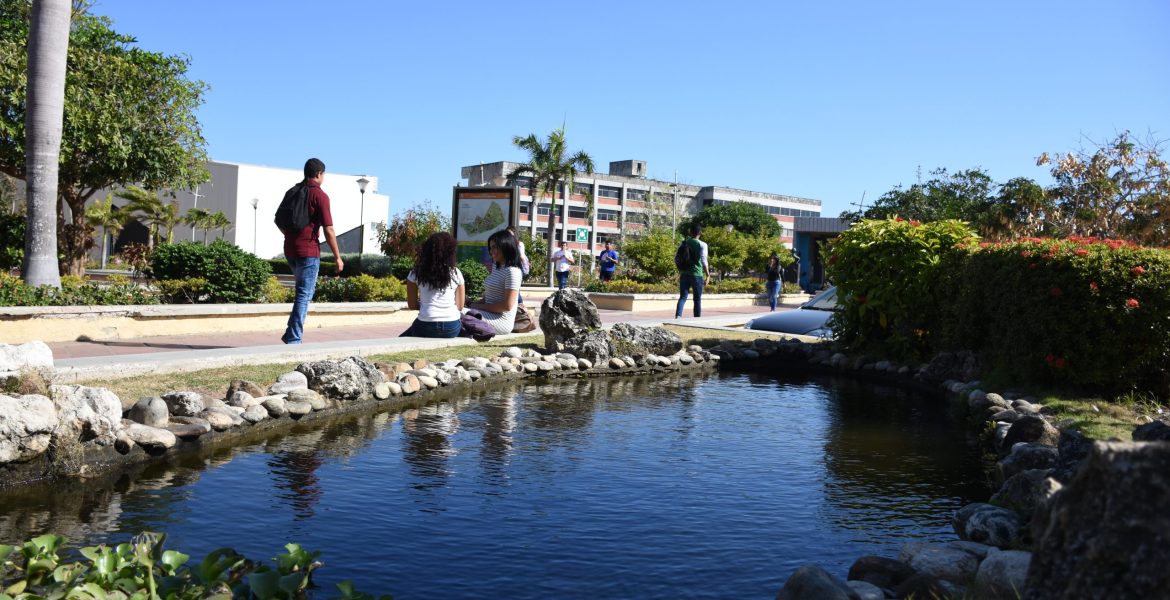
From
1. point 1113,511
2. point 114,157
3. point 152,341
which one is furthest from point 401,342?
point 114,157

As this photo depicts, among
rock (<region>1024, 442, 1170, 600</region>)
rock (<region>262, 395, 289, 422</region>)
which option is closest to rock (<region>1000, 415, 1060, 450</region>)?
rock (<region>1024, 442, 1170, 600</region>)

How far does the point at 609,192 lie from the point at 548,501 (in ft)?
361

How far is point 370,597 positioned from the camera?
417 cm

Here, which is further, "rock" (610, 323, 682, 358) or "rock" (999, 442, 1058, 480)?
"rock" (610, 323, 682, 358)

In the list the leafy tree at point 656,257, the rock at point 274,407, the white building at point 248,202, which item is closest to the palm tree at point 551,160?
the white building at point 248,202

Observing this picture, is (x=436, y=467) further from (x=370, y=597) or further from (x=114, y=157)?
(x=114, y=157)

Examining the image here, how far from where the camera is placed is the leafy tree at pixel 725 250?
42938 mm

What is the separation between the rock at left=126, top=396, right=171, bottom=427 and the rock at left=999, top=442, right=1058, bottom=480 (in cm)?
593

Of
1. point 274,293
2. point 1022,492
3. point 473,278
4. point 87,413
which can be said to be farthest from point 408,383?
point 473,278

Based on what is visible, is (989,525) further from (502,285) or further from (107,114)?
(107,114)

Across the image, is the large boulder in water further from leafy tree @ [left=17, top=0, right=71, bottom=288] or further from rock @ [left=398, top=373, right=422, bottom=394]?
leafy tree @ [left=17, top=0, right=71, bottom=288]

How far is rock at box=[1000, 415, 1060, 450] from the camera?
7379mm

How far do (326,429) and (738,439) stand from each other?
3.54 m

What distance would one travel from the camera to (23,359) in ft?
23.2
